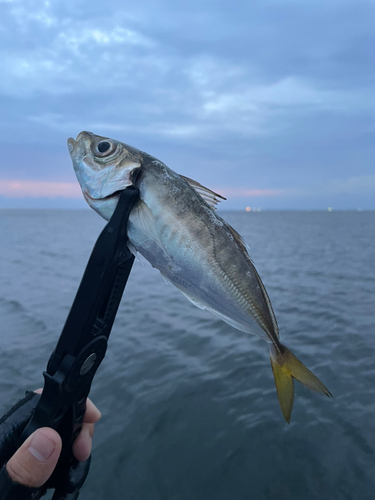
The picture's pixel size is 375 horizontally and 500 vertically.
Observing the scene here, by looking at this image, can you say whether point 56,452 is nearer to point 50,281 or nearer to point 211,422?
point 211,422

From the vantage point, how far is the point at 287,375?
2.40m

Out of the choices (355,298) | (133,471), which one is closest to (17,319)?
(133,471)

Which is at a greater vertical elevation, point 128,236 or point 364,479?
point 128,236

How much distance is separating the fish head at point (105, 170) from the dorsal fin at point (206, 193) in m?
0.45

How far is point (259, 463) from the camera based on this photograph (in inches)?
185

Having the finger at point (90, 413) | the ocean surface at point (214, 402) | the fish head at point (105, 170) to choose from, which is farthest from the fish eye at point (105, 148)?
the finger at point (90, 413)

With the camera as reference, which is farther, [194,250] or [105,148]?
[105,148]

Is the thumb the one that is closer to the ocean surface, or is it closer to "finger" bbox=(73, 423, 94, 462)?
"finger" bbox=(73, 423, 94, 462)

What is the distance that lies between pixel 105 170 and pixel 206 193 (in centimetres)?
82

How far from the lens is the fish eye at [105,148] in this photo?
7.99 ft

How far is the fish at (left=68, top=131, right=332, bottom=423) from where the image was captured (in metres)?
2.31

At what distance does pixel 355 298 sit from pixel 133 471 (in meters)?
11.2

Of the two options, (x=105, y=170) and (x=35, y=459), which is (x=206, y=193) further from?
(x=35, y=459)

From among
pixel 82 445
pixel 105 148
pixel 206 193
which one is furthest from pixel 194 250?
pixel 82 445
